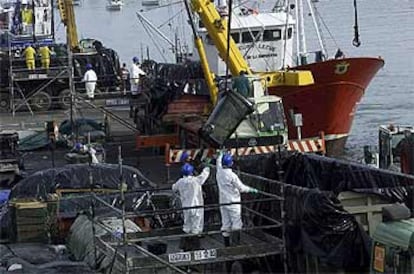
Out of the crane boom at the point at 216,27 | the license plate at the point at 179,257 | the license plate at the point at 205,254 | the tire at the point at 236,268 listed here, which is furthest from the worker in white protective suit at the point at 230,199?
the crane boom at the point at 216,27

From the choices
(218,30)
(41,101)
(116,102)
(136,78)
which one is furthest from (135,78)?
(218,30)

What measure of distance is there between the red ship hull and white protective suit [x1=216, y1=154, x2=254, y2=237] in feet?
37.6

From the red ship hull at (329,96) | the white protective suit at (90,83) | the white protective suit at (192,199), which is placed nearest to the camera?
the white protective suit at (192,199)

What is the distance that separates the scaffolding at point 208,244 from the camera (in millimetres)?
11648

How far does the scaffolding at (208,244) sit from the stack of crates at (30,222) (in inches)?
70.1

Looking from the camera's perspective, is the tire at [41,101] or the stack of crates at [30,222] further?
the tire at [41,101]

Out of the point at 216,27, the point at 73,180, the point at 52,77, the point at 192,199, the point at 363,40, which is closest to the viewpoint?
the point at 192,199

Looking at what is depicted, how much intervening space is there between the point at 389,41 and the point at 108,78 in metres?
27.8

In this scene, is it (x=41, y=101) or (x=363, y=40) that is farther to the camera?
(x=363, y=40)

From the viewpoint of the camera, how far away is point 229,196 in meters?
12.4

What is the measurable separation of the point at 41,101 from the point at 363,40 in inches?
1193

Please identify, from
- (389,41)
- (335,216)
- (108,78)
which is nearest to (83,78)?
(108,78)

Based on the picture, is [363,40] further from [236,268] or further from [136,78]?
[236,268]

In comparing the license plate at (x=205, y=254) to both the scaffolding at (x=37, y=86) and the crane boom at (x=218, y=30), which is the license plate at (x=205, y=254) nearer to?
the crane boom at (x=218, y=30)
